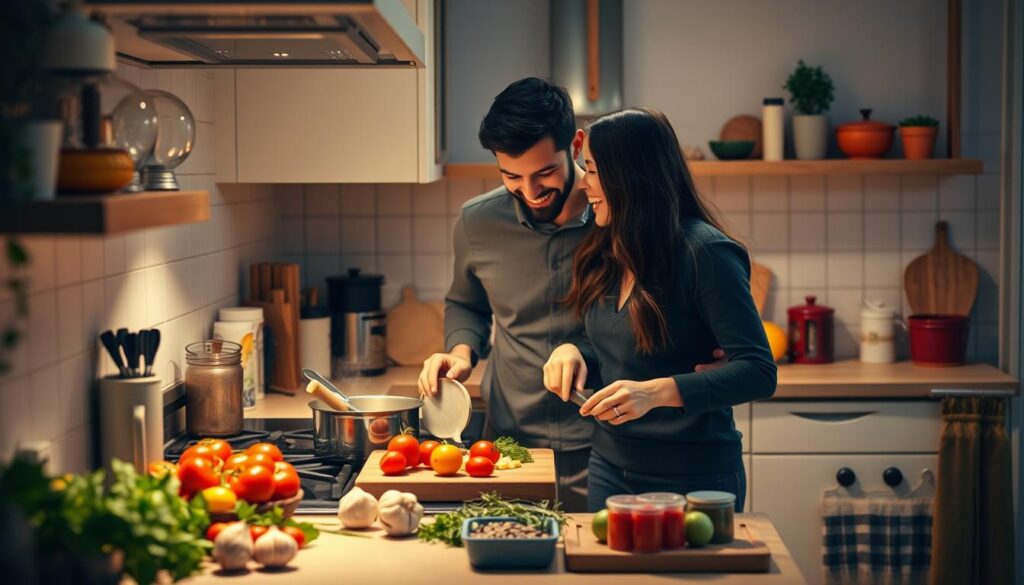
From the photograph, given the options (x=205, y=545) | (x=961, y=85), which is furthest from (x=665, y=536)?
(x=961, y=85)

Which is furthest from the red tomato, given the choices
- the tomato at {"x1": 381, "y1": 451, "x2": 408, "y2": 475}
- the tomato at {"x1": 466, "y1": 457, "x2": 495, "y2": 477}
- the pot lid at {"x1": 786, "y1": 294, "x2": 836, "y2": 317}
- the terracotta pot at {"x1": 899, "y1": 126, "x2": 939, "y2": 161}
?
the terracotta pot at {"x1": 899, "y1": 126, "x2": 939, "y2": 161}

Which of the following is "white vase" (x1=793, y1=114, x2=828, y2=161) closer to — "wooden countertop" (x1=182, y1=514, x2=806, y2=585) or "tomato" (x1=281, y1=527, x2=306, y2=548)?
"wooden countertop" (x1=182, y1=514, x2=806, y2=585)

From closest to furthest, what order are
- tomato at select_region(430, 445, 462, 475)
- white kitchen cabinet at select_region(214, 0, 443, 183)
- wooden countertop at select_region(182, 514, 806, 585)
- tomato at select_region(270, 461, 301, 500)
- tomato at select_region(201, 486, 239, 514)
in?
wooden countertop at select_region(182, 514, 806, 585) → tomato at select_region(201, 486, 239, 514) → tomato at select_region(270, 461, 301, 500) → tomato at select_region(430, 445, 462, 475) → white kitchen cabinet at select_region(214, 0, 443, 183)

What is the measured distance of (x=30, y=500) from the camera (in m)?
1.50

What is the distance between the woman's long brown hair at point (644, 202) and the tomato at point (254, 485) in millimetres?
758

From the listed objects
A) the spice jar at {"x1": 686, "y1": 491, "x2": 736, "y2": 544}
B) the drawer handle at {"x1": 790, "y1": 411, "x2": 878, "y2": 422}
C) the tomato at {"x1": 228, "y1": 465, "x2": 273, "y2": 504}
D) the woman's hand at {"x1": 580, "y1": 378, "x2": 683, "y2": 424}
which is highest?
the woman's hand at {"x1": 580, "y1": 378, "x2": 683, "y2": 424}

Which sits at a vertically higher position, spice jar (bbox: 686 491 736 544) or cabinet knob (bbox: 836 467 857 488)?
spice jar (bbox: 686 491 736 544)

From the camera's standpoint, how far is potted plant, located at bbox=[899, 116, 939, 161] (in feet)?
13.1

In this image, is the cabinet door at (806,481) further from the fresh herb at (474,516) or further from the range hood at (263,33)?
the range hood at (263,33)

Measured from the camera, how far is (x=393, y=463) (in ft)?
7.88

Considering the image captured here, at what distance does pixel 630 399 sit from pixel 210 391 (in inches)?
42.5

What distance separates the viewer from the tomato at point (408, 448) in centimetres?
244

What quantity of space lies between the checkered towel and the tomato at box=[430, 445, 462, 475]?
1.79 m

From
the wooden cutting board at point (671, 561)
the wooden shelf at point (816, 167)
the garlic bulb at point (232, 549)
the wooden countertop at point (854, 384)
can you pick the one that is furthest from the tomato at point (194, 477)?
the wooden shelf at point (816, 167)
